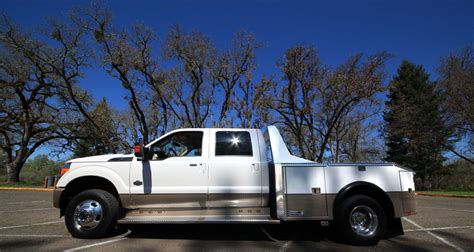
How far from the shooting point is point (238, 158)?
5.61 meters

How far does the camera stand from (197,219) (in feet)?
→ 17.2

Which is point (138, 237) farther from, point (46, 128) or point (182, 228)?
point (46, 128)

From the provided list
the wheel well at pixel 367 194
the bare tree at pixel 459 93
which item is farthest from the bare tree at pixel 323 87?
the wheel well at pixel 367 194

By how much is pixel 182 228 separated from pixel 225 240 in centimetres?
146

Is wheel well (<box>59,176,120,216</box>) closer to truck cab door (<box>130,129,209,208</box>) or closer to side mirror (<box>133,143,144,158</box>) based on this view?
truck cab door (<box>130,129,209,208</box>)

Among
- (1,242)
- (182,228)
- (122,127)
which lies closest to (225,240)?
(182,228)

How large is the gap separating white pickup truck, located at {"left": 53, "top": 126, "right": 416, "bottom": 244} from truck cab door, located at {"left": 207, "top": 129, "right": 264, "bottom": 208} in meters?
0.02

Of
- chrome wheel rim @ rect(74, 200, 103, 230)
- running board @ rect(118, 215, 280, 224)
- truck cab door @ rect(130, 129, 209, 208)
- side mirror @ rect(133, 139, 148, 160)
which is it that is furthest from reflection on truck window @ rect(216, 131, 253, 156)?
chrome wheel rim @ rect(74, 200, 103, 230)

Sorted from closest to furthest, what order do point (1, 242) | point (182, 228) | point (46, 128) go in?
point (1, 242) → point (182, 228) → point (46, 128)

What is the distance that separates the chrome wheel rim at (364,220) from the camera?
17.5 ft

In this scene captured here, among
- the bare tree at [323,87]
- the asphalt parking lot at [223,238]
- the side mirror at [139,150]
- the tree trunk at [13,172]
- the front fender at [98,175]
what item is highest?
the bare tree at [323,87]

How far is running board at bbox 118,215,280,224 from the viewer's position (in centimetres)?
518

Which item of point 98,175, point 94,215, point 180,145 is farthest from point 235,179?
point 94,215

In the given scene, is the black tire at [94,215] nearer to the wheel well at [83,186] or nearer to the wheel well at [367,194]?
the wheel well at [83,186]
